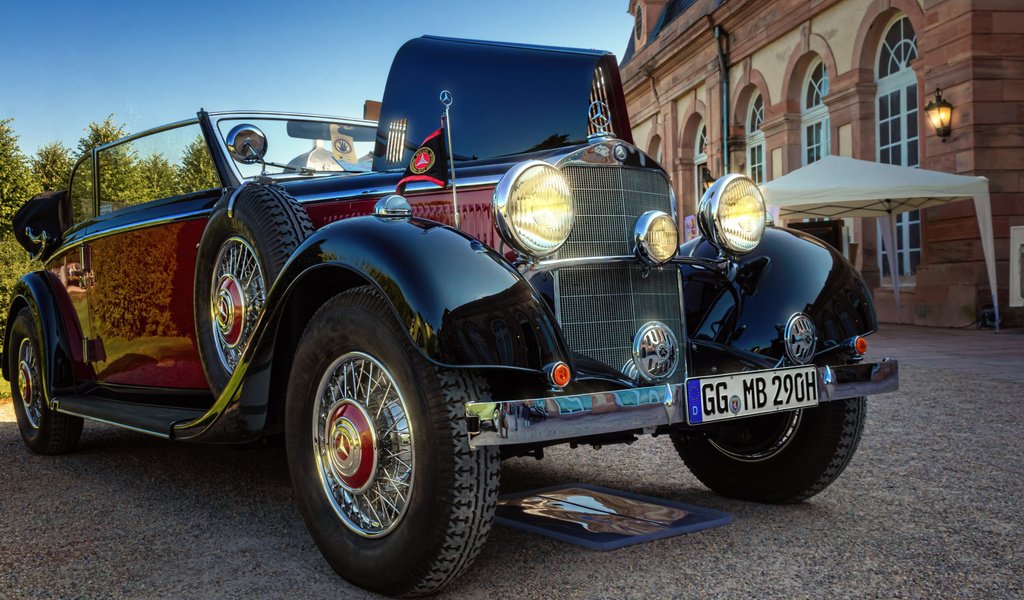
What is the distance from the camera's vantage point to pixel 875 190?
11.3m

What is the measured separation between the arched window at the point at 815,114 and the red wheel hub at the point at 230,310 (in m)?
14.6

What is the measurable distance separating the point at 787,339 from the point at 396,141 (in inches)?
66.9

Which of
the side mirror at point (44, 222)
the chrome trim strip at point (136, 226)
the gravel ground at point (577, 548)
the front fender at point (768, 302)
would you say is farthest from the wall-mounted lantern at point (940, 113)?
the chrome trim strip at point (136, 226)

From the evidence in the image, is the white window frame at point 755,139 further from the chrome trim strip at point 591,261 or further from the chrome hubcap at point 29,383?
the chrome trim strip at point 591,261

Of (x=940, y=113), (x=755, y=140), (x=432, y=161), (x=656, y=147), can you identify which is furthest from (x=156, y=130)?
(x=656, y=147)

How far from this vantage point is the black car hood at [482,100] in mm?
3549

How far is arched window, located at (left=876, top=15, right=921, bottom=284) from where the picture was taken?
13.8 m

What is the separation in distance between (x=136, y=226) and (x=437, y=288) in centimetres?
254

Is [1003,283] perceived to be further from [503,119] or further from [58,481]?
[58,481]

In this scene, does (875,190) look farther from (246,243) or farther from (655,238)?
(246,243)

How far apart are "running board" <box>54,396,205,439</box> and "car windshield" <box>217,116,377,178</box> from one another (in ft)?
3.67

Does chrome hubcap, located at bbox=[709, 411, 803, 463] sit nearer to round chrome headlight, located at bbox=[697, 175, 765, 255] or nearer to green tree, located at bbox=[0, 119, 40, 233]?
round chrome headlight, located at bbox=[697, 175, 765, 255]

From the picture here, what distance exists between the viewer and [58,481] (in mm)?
4344

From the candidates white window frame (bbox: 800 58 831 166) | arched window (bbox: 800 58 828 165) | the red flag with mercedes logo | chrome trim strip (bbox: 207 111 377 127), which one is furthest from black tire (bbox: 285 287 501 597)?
arched window (bbox: 800 58 828 165)
